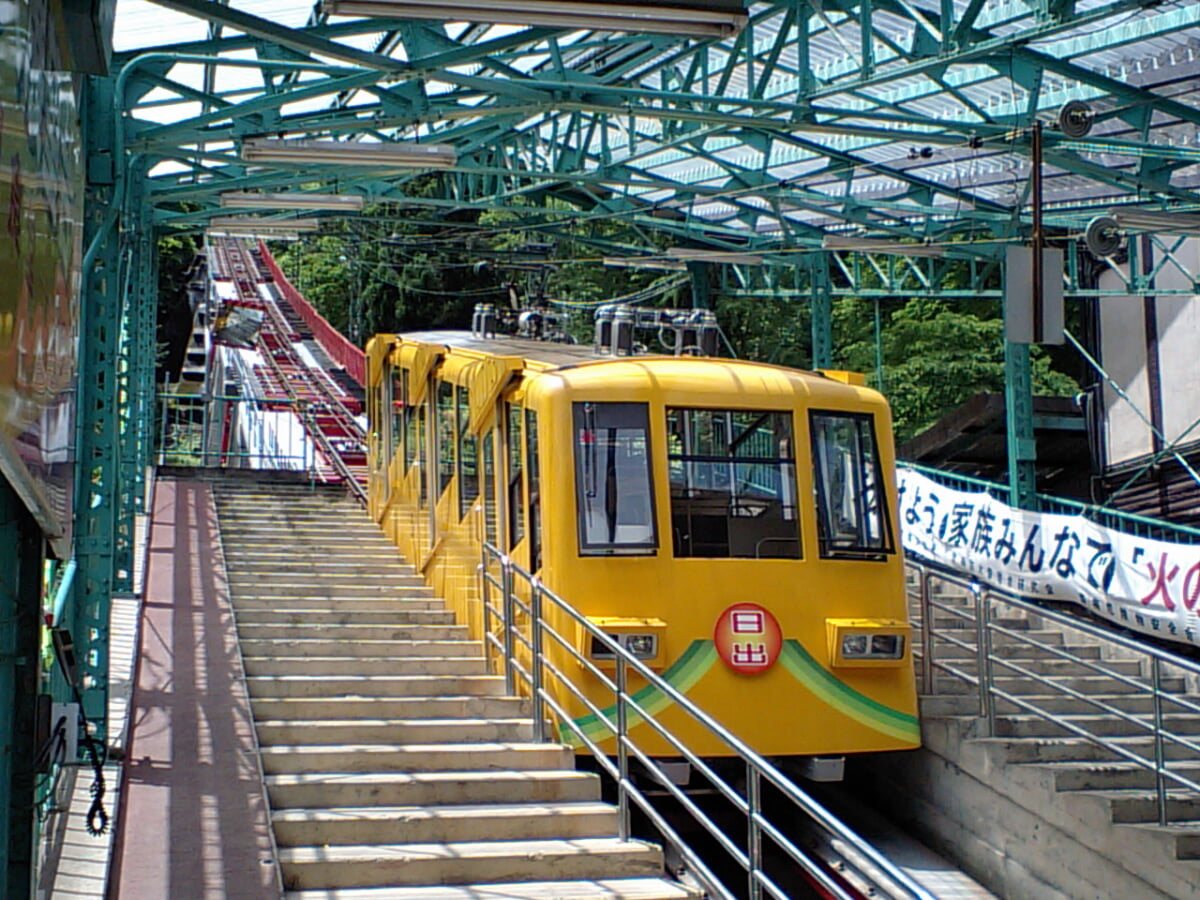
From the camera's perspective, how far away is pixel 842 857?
1067 centimetres

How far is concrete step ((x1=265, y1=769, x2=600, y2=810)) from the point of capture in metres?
9.04

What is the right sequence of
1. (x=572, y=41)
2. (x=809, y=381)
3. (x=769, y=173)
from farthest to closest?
(x=769, y=173), (x=572, y=41), (x=809, y=381)

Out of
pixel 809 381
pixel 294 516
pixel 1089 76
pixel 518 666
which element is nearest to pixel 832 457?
pixel 809 381

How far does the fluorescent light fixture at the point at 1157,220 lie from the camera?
15.3 metres

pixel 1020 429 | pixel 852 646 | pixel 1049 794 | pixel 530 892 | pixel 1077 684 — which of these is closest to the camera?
pixel 530 892

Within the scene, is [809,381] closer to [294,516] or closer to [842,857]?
[842,857]

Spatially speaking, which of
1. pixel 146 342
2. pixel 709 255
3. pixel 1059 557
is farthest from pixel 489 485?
pixel 709 255

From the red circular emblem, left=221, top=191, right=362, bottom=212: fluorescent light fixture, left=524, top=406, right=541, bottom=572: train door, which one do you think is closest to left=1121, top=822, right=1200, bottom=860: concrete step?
the red circular emblem

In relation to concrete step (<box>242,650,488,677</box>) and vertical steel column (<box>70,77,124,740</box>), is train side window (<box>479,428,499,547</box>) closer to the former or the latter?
concrete step (<box>242,650,488,677</box>)

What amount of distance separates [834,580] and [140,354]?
1236cm

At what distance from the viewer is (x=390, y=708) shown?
10797mm

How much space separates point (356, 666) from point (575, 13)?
5.90 m

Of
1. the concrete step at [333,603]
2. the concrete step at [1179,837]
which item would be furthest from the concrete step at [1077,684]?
the concrete step at [333,603]

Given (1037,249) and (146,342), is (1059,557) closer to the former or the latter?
(1037,249)
